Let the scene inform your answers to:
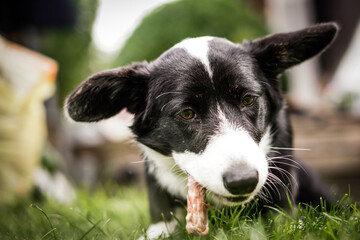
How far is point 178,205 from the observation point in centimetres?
217

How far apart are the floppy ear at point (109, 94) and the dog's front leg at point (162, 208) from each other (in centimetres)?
47

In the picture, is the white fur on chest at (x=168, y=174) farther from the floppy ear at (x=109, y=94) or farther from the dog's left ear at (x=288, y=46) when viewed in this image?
the dog's left ear at (x=288, y=46)

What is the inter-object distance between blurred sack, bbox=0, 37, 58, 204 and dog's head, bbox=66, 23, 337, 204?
1.52m

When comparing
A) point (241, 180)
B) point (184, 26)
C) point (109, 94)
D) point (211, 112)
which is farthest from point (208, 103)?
point (184, 26)

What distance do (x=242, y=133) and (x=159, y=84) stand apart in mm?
561

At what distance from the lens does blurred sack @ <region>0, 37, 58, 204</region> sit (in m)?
3.36

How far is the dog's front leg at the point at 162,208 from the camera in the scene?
211 cm

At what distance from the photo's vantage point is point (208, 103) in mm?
1873

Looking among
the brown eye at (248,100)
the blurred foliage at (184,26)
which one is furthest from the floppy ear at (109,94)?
the blurred foliage at (184,26)

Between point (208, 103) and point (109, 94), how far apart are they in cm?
59

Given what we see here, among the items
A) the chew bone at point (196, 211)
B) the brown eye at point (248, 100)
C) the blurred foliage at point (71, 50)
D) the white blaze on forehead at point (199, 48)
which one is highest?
the white blaze on forehead at point (199, 48)

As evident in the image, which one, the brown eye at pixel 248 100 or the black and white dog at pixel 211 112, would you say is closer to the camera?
the black and white dog at pixel 211 112

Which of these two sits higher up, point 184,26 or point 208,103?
point 208,103

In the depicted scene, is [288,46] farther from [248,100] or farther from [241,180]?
[241,180]
